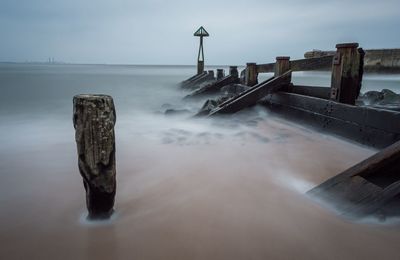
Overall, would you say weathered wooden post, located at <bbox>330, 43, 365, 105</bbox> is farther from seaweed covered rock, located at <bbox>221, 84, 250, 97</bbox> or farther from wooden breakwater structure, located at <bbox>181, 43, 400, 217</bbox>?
seaweed covered rock, located at <bbox>221, 84, 250, 97</bbox>

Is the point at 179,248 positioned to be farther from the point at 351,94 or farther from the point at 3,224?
the point at 351,94

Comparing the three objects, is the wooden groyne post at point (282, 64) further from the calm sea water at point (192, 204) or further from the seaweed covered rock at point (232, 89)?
the seaweed covered rock at point (232, 89)

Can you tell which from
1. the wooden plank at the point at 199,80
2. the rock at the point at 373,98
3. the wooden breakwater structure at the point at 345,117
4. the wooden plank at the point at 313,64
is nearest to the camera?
the wooden breakwater structure at the point at 345,117

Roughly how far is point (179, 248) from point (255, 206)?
0.86 metres

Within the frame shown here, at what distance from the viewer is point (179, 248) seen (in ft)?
6.59

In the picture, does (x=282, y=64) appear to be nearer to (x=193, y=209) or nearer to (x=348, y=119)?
(x=348, y=119)

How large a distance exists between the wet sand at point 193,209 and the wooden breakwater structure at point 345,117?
0.18 metres

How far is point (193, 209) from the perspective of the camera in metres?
2.54

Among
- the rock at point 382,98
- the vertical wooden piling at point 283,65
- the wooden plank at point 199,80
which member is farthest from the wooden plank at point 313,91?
the wooden plank at point 199,80

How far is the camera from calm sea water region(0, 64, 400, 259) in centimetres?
200

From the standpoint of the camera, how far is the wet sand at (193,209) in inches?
78.3

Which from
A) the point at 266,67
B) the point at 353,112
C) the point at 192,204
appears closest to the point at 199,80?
the point at 266,67

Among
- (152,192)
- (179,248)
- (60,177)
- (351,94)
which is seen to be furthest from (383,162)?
(60,177)

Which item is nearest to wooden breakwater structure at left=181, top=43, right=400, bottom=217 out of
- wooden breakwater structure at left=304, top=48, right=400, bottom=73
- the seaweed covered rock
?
the seaweed covered rock
